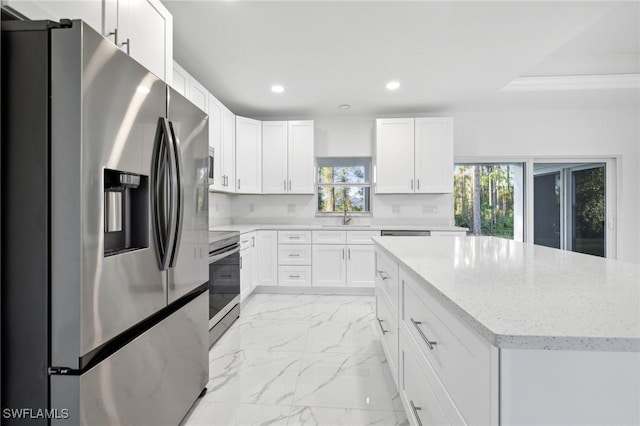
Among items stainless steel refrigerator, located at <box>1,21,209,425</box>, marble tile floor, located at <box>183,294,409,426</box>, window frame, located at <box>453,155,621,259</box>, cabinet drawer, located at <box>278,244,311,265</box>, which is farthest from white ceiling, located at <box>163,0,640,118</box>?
marble tile floor, located at <box>183,294,409,426</box>

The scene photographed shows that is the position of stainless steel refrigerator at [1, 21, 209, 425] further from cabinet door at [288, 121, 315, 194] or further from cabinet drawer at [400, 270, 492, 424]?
cabinet door at [288, 121, 315, 194]

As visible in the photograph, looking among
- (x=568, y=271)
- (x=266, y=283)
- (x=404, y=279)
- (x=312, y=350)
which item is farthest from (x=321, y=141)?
(x=568, y=271)

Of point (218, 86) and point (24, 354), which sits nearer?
point (24, 354)

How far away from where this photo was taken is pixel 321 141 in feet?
14.8

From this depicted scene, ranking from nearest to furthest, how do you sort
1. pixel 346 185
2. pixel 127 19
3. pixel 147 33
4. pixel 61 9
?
pixel 61 9 → pixel 127 19 → pixel 147 33 → pixel 346 185

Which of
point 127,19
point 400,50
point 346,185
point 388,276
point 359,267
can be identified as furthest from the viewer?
point 346,185

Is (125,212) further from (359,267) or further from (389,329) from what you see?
(359,267)

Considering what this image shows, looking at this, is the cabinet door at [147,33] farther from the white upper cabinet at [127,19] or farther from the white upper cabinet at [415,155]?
the white upper cabinet at [415,155]

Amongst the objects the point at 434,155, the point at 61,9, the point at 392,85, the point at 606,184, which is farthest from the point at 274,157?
the point at 606,184

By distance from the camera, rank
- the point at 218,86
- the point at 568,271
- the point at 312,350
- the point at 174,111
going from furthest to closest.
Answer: the point at 218,86
the point at 312,350
the point at 174,111
the point at 568,271

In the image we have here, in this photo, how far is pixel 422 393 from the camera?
114 cm

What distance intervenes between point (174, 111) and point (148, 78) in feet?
0.67

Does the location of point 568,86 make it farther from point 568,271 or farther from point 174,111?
point 174,111

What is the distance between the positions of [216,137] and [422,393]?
3052mm
